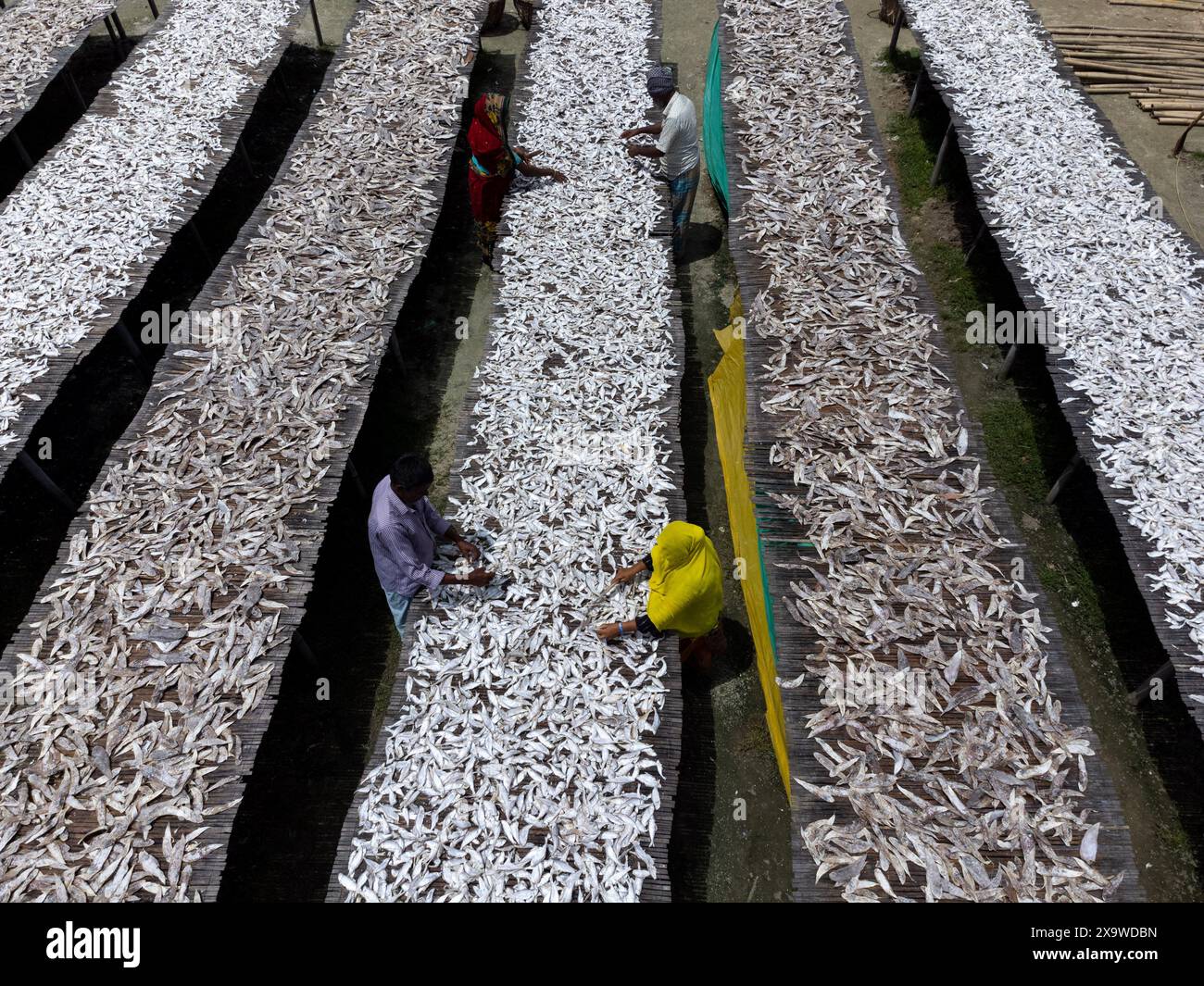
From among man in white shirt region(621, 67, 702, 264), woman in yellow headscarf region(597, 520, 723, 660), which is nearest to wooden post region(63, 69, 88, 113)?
man in white shirt region(621, 67, 702, 264)

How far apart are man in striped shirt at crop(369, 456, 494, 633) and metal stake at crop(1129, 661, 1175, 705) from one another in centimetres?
487

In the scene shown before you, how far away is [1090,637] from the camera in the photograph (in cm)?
594

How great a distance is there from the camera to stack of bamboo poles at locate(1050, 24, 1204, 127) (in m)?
10.2

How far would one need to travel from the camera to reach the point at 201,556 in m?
5.00

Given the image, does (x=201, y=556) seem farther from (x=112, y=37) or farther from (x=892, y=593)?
(x=112, y=37)

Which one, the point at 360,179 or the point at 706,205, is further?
the point at 706,205

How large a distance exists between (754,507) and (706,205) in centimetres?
555

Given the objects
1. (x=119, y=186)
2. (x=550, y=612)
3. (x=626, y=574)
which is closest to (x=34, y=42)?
(x=119, y=186)

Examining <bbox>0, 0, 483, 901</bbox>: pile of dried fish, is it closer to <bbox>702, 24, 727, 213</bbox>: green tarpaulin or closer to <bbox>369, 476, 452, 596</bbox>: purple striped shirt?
<bbox>369, 476, 452, 596</bbox>: purple striped shirt

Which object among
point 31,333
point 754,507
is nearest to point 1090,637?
point 754,507

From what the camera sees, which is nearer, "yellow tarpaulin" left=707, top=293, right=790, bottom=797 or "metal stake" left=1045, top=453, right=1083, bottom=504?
"yellow tarpaulin" left=707, top=293, right=790, bottom=797

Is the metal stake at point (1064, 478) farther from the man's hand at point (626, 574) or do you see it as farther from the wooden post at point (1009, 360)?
the man's hand at point (626, 574)
